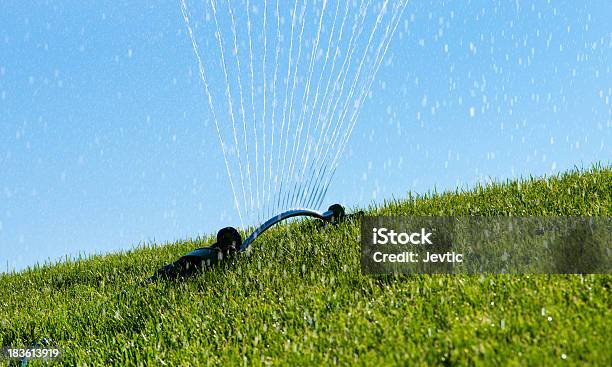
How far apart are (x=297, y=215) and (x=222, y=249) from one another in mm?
874

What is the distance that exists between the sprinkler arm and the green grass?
16 cm

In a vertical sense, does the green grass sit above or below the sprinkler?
below

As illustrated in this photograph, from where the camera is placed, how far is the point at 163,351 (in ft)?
15.6

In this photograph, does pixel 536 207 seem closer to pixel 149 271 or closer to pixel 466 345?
pixel 466 345

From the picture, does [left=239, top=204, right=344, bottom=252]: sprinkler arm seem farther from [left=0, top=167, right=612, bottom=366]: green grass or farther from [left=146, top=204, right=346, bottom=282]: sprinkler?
[left=0, top=167, right=612, bottom=366]: green grass

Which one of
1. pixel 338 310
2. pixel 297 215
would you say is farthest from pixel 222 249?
pixel 338 310

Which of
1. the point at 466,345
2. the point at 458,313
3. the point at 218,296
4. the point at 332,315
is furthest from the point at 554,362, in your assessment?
Answer: the point at 218,296

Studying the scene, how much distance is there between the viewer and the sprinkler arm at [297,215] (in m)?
6.78

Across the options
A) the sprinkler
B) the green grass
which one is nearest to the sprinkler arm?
the sprinkler

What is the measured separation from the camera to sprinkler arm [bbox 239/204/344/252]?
22.2ft

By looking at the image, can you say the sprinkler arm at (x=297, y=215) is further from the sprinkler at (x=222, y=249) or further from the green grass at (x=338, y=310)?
the green grass at (x=338, y=310)

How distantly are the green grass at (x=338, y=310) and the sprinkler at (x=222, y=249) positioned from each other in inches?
7.9

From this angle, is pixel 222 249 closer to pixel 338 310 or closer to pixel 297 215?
pixel 297 215

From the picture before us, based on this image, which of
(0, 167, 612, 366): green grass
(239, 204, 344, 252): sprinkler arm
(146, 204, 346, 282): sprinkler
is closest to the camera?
(0, 167, 612, 366): green grass
